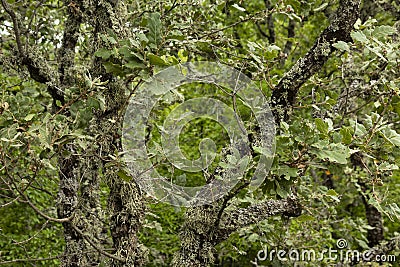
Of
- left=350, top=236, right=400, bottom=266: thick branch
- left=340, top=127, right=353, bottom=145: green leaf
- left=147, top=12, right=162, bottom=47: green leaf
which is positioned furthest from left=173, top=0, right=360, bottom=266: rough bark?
left=350, top=236, right=400, bottom=266: thick branch

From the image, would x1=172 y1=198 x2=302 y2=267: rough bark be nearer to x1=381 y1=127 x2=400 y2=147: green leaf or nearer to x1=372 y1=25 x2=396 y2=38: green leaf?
x1=381 y1=127 x2=400 y2=147: green leaf

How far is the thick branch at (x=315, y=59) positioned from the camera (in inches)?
92.0

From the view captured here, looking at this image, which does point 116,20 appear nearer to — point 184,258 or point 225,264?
point 184,258

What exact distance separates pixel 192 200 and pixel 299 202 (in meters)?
0.56

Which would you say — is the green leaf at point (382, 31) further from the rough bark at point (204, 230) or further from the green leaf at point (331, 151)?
the rough bark at point (204, 230)

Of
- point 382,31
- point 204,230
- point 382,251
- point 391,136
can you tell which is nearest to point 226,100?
point 204,230

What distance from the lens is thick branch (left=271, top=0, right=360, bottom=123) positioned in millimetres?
2338

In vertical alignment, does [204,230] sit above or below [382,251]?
below

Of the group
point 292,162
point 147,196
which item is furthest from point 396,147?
point 147,196

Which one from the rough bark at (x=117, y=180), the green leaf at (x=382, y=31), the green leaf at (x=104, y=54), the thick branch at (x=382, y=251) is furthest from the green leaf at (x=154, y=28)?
the thick branch at (x=382, y=251)

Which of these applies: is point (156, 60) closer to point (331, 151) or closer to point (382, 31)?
point (331, 151)

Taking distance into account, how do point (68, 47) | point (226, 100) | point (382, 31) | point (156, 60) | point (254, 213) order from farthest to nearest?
point (226, 100) → point (68, 47) → point (254, 213) → point (382, 31) → point (156, 60)

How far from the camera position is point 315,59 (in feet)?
7.84

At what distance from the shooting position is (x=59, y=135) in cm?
182
